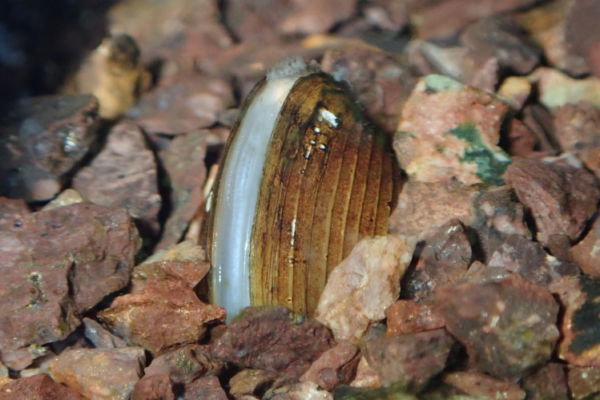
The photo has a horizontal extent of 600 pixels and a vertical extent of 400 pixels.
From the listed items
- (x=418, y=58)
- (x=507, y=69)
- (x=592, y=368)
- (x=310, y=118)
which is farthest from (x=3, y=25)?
(x=592, y=368)

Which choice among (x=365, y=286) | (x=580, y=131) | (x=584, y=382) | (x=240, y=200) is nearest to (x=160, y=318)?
(x=240, y=200)

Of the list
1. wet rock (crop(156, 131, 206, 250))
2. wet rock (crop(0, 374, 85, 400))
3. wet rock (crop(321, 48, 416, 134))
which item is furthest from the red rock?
wet rock (crop(321, 48, 416, 134))

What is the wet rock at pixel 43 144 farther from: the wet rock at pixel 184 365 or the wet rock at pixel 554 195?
the wet rock at pixel 554 195

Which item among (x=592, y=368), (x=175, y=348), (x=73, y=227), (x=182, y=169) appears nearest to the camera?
(x=592, y=368)

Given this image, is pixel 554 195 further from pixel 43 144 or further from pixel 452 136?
pixel 43 144

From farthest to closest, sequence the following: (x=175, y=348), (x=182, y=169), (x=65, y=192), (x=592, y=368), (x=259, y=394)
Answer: (x=182, y=169) < (x=65, y=192) < (x=175, y=348) < (x=259, y=394) < (x=592, y=368)

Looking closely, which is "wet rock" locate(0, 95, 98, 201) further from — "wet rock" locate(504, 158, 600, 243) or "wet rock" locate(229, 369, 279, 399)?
"wet rock" locate(504, 158, 600, 243)

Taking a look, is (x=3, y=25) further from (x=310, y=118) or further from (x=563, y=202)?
(x=563, y=202)
